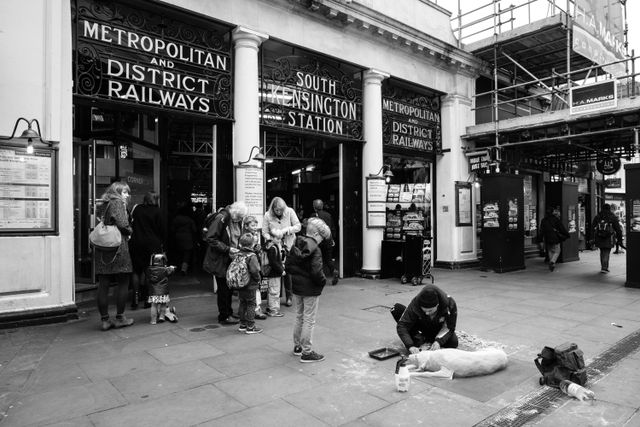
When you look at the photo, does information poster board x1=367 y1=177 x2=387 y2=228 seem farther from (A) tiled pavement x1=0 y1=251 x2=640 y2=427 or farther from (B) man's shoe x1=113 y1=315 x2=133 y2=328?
(B) man's shoe x1=113 y1=315 x2=133 y2=328

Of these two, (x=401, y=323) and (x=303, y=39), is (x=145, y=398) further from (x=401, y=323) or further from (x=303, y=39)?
(x=303, y=39)

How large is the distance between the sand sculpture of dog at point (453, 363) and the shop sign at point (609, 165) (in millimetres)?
13214

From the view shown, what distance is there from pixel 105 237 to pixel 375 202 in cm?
667

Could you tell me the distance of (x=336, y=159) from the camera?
41.1 ft

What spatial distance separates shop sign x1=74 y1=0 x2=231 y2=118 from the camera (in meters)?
7.13

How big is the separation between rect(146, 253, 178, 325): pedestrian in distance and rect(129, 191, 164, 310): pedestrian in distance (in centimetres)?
45

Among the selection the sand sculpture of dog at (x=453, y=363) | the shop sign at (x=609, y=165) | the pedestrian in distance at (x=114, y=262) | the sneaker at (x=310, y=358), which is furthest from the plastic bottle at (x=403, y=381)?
the shop sign at (x=609, y=165)

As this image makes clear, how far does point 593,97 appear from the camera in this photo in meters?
10.6

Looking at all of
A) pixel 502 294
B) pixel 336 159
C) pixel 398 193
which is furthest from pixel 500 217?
pixel 336 159

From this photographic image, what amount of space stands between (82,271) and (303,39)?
22.0ft

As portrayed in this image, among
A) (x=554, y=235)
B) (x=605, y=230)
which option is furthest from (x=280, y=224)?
(x=554, y=235)

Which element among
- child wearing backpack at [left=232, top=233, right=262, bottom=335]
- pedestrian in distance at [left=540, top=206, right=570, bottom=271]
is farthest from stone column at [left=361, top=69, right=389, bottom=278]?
pedestrian in distance at [left=540, top=206, right=570, bottom=271]

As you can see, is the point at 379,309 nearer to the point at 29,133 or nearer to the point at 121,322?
the point at 121,322

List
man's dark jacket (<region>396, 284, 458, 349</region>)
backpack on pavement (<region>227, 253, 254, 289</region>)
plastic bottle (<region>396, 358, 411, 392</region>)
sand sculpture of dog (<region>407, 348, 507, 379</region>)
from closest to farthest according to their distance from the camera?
plastic bottle (<region>396, 358, 411, 392</region>) < sand sculpture of dog (<region>407, 348, 507, 379</region>) < man's dark jacket (<region>396, 284, 458, 349</region>) < backpack on pavement (<region>227, 253, 254, 289</region>)
